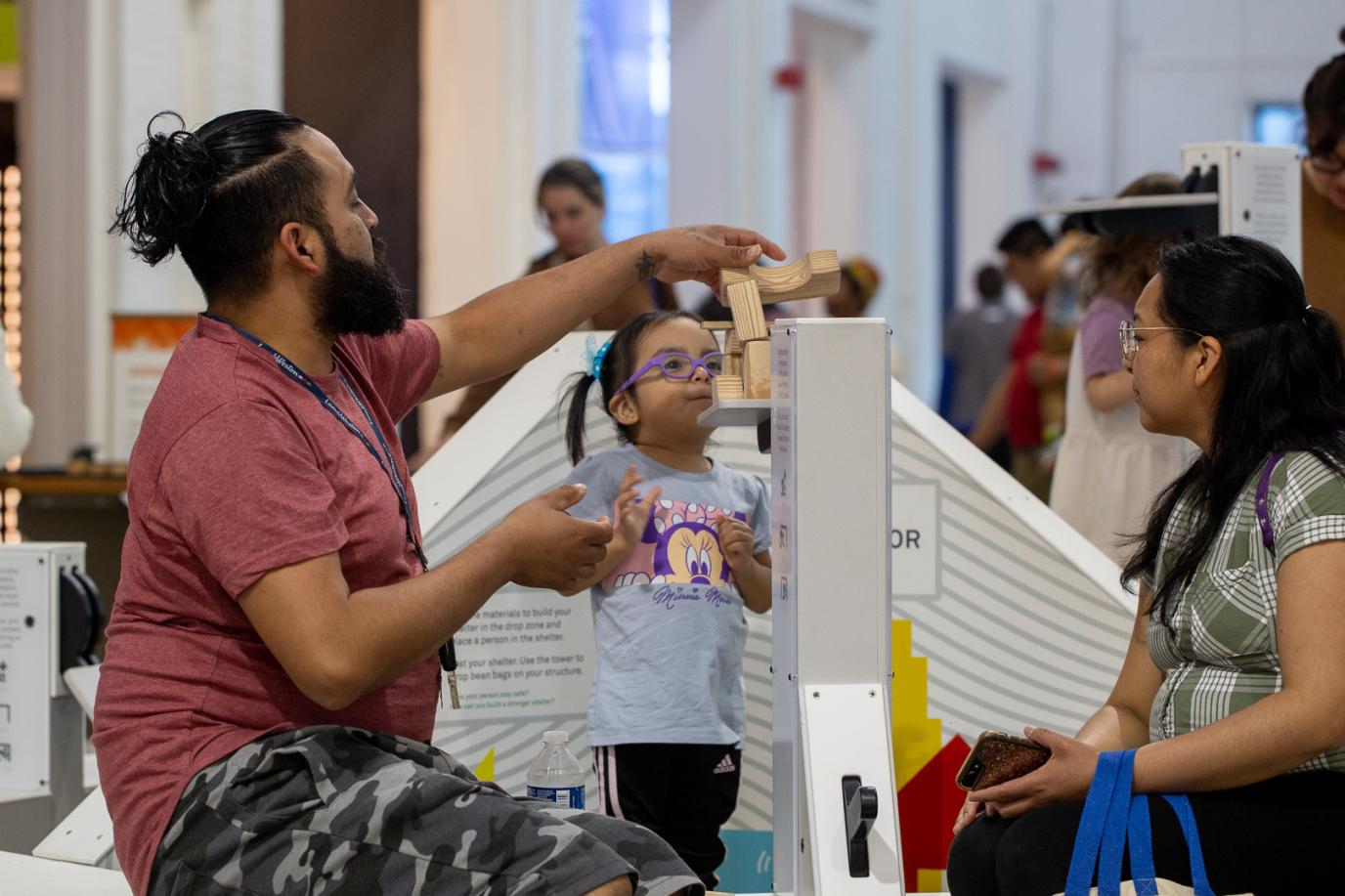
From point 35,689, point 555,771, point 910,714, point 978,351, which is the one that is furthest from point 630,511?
point 978,351

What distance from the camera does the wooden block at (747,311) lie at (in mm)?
2381

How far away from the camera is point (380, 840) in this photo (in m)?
1.86

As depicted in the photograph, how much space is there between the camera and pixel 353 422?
2086 mm

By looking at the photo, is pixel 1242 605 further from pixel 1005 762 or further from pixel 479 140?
pixel 479 140

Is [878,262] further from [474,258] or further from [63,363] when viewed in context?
[63,363]

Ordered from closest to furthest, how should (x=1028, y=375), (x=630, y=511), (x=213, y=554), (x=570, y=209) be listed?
(x=213, y=554)
(x=630, y=511)
(x=570, y=209)
(x=1028, y=375)

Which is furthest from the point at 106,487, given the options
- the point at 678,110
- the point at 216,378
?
the point at 678,110

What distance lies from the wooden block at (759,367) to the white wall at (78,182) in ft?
14.9

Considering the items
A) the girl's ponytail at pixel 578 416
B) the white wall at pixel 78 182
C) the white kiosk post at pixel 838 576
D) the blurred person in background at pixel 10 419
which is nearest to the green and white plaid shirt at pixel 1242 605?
the white kiosk post at pixel 838 576

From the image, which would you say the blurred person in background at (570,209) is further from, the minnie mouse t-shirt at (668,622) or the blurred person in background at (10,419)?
the minnie mouse t-shirt at (668,622)

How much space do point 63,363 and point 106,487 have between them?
1696 millimetres

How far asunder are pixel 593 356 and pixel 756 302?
37.9 inches

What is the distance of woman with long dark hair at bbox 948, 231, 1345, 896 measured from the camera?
6.61 ft

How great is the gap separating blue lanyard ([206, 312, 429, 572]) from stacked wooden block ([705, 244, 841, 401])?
53 cm
